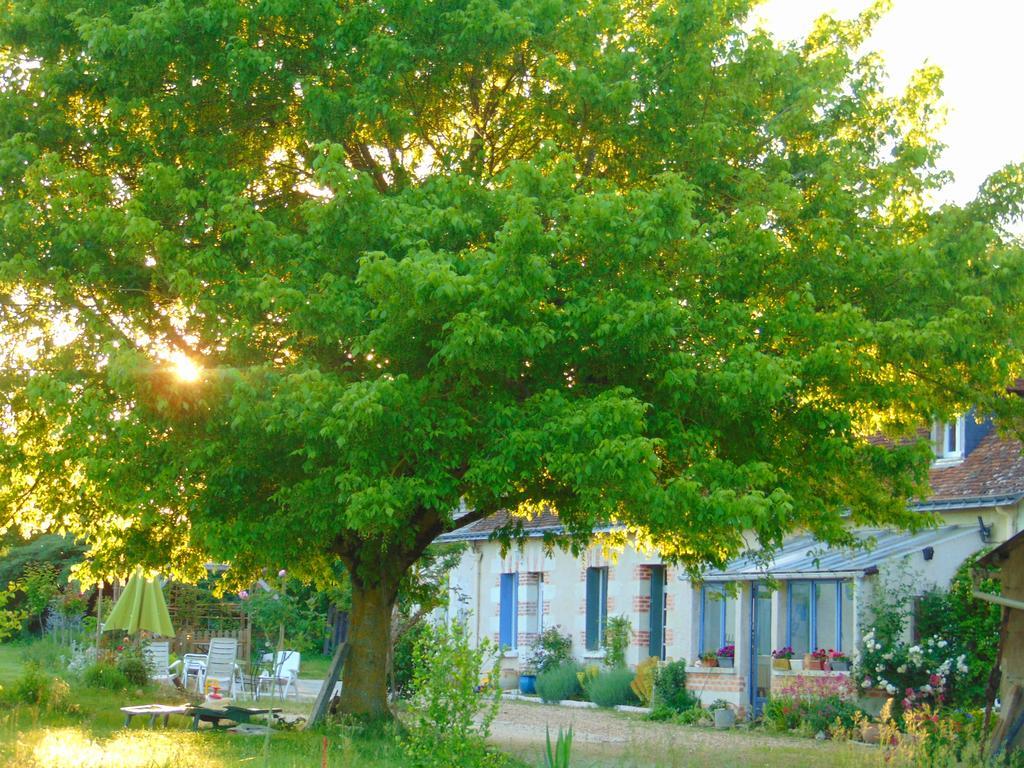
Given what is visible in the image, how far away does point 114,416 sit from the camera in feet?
41.1

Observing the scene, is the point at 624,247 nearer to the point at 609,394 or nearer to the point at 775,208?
the point at 609,394

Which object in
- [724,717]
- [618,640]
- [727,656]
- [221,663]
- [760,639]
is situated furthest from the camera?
[618,640]

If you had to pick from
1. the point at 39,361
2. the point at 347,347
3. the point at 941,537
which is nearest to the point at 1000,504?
the point at 941,537

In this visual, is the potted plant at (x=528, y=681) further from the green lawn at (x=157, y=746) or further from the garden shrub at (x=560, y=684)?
the green lawn at (x=157, y=746)

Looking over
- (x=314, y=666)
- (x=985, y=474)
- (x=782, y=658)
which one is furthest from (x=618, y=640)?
(x=314, y=666)

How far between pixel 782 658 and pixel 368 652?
832 cm

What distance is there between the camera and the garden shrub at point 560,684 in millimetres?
25891

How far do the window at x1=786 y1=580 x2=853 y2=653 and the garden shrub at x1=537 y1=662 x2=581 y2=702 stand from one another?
531 cm

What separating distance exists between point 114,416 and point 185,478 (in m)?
0.91

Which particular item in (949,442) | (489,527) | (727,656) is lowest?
(727,656)

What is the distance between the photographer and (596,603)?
1077 inches

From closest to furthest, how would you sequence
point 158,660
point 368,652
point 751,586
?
point 368,652 → point 751,586 → point 158,660

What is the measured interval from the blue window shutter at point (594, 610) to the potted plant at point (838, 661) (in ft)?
24.8

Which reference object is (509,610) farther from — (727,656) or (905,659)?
(905,659)
